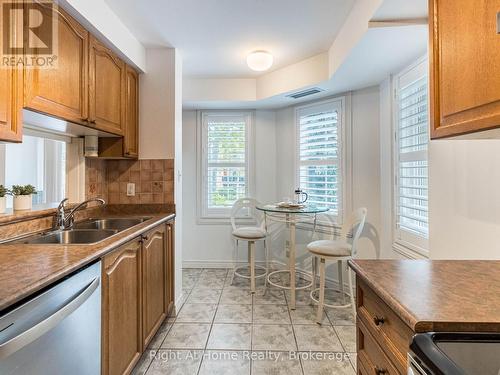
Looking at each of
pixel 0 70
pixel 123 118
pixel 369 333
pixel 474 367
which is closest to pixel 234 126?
pixel 123 118

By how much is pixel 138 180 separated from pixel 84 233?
2.83 ft

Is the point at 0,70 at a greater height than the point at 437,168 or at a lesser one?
greater

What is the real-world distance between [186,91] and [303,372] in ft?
10.6

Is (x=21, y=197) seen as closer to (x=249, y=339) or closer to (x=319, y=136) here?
(x=249, y=339)

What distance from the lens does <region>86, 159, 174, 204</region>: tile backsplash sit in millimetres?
2672

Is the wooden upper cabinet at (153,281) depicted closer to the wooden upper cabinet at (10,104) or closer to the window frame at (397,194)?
the wooden upper cabinet at (10,104)

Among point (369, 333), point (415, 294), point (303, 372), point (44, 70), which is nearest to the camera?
point (415, 294)

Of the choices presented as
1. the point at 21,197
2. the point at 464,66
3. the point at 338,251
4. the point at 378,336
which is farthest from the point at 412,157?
the point at 21,197

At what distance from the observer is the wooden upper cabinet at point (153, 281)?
1924mm

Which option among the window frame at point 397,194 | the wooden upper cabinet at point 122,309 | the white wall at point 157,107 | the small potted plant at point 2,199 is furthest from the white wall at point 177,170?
the window frame at point 397,194

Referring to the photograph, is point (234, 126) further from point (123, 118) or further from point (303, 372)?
point (303, 372)

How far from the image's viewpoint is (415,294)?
0.91m

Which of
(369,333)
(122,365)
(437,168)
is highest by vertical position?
(437,168)

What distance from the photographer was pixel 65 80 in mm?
1674
